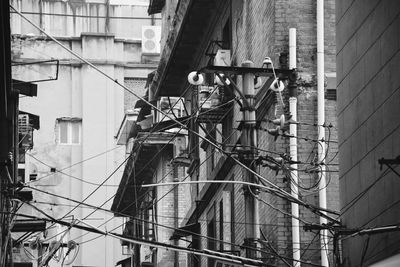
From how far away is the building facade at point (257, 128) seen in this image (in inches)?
992

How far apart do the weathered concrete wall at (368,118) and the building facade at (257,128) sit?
2.96 feet

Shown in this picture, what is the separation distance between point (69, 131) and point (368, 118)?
165 feet

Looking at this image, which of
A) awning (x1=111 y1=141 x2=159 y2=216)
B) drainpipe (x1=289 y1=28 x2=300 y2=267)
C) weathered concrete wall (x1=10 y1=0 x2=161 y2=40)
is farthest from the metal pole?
weathered concrete wall (x1=10 y1=0 x2=161 y2=40)

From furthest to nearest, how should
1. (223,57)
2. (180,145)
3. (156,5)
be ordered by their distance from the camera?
(156,5) → (180,145) → (223,57)

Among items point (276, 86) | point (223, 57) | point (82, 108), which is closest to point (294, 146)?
point (276, 86)

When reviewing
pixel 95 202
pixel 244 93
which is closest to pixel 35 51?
pixel 95 202

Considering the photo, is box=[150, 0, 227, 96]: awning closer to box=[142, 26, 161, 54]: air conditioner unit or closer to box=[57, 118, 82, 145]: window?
box=[142, 26, 161, 54]: air conditioner unit

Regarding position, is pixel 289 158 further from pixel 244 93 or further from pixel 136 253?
pixel 136 253

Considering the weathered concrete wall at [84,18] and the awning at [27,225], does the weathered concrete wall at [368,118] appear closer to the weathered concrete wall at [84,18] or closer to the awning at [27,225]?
the awning at [27,225]

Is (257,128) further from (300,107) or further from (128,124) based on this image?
(128,124)

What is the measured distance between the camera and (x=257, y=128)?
24.7 meters

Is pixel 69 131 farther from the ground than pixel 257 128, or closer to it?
farther from the ground

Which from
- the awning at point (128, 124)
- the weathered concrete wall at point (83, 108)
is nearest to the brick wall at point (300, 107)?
the awning at point (128, 124)

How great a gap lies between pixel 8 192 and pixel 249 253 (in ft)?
24.1
